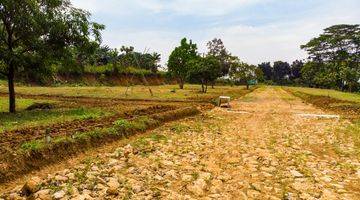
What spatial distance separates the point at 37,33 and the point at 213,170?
603 inches

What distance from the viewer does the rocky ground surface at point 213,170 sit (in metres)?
8.47

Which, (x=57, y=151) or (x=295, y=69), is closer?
(x=57, y=151)

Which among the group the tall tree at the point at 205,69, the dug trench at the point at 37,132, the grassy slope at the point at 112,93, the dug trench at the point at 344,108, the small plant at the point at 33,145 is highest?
the tall tree at the point at 205,69

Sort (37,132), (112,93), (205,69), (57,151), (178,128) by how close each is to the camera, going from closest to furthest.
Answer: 1. (57,151)
2. (37,132)
3. (178,128)
4. (112,93)
5. (205,69)

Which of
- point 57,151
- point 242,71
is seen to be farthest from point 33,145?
point 242,71

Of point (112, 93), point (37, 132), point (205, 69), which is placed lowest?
point (112, 93)

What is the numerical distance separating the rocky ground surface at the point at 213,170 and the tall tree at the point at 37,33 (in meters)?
9.50

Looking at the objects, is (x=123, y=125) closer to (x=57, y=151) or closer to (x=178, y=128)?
(x=178, y=128)

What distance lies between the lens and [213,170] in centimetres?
1050

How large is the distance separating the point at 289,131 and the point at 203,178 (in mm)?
9804

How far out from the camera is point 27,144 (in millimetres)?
11289

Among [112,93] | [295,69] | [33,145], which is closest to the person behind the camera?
[33,145]

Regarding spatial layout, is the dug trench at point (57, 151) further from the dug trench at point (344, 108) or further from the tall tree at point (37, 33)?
the dug trench at point (344, 108)

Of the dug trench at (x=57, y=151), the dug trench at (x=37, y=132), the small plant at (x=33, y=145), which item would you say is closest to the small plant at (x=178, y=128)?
the dug trench at (x=57, y=151)
